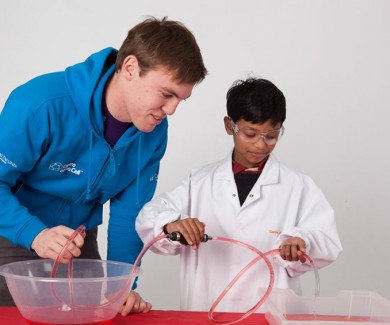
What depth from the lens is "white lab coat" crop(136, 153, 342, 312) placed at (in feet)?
7.44

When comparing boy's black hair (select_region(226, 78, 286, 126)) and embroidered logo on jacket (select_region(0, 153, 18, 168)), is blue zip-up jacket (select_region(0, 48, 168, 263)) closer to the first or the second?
embroidered logo on jacket (select_region(0, 153, 18, 168))

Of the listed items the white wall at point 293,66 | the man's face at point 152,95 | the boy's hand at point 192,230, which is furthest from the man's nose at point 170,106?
the white wall at point 293,66

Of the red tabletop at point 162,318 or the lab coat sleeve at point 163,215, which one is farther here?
the lab coat sleeve at point 163,215

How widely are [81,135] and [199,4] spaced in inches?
71.5

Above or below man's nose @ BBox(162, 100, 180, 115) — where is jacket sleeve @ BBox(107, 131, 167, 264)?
below

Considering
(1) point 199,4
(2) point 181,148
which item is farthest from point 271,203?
(1) point 199,4

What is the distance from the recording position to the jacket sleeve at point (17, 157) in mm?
1794

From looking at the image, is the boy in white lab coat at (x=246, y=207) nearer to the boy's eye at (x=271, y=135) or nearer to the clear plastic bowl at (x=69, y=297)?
the boy's eye at (x=271, y=135)

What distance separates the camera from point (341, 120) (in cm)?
358

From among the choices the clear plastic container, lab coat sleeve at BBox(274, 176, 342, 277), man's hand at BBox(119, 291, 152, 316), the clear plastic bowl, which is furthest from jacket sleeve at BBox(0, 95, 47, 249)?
lab coat sleeve at BBox(274, 176, 342, 277)

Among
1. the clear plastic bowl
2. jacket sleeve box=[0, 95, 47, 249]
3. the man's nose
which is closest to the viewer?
the clear plastic bowl

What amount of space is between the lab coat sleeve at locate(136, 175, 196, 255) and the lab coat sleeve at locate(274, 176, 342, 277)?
345 mm

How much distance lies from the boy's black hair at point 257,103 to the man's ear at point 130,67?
53cm

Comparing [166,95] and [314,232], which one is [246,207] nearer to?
[314,232]
